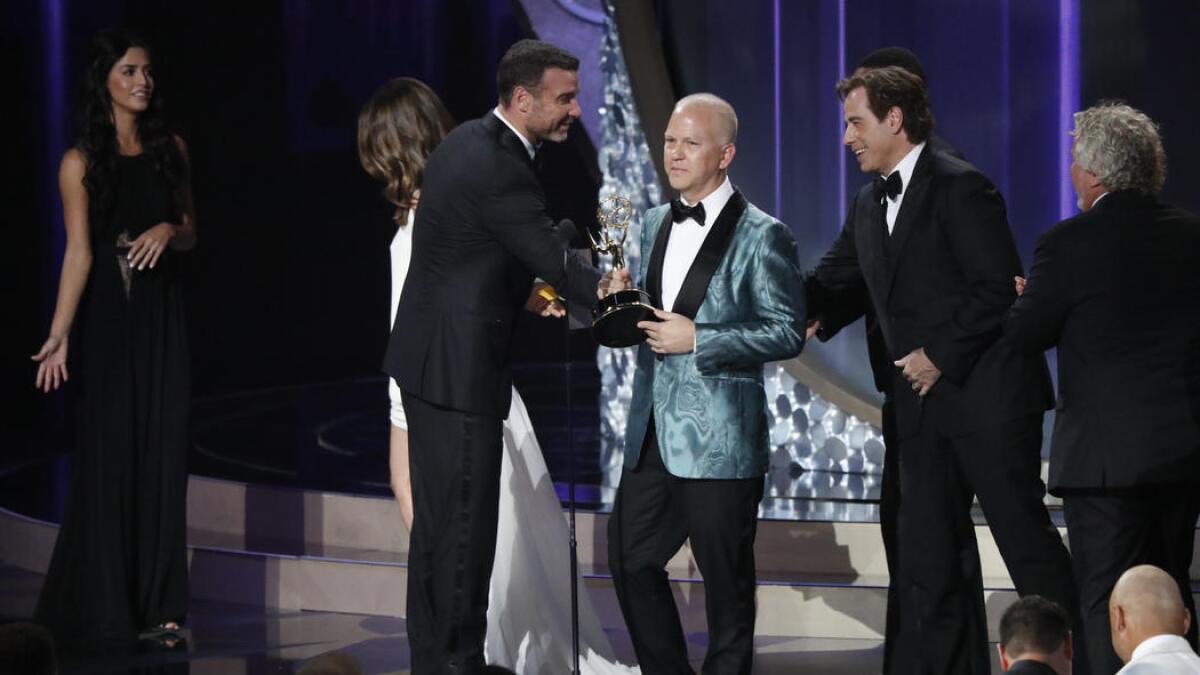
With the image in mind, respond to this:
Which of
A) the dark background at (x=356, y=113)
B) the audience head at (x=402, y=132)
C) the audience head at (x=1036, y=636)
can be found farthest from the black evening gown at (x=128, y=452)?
the audience head at (x=1036, y=636)

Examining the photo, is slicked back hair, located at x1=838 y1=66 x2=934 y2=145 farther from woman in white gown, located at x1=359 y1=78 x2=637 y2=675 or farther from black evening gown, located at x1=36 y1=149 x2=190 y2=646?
black evening gown, located at x1=36 y1=149 x2=190 y2=646

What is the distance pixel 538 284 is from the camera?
14.2 feet

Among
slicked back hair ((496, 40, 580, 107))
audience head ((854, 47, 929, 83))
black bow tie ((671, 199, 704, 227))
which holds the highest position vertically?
audience head ((854, 47, 929, 83))

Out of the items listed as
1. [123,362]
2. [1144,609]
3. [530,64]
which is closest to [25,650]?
[1144,609]

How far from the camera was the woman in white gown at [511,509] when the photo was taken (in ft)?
14.3

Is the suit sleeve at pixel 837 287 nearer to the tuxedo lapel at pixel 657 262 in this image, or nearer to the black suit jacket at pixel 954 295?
the black suit jacket at pixel 954 295

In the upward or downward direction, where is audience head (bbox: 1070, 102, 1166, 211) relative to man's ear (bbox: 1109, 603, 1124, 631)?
upward

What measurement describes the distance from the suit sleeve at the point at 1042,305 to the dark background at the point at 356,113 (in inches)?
92.7

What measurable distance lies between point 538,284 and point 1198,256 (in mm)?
1648

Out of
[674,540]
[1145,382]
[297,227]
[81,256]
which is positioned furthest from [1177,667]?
[297,227]

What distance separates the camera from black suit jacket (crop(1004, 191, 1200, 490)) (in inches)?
140

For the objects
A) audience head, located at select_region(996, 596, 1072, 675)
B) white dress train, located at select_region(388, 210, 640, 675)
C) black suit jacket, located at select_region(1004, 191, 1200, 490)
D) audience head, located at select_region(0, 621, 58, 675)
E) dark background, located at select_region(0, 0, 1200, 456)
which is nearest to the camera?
audience head, located at select_region(0, 621, 58, 675)

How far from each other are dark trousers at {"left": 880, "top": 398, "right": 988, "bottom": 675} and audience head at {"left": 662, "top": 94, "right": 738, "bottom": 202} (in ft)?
2.65

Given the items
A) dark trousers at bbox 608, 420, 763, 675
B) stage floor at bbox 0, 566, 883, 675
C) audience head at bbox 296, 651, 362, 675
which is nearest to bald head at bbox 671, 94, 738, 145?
dark trousers at bbox 608, 420, 763, 675
